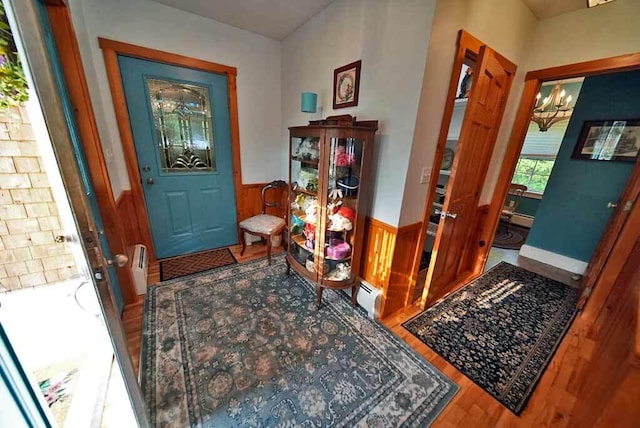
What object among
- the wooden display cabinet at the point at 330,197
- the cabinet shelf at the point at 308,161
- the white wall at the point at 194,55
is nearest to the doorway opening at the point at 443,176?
the wooden display cabinet at the point at 330,197

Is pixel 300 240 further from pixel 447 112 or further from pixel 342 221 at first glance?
pixel 447 112

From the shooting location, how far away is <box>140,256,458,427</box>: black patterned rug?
1188 mm

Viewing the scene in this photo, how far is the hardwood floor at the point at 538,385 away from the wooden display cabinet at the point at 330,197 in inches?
23.9

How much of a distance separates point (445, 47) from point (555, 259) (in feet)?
9.87

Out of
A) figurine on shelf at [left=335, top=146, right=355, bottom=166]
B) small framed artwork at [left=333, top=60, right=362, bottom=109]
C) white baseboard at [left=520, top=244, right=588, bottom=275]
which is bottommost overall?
white baseboard at [left=520, top=244, right=588, bottom=275]

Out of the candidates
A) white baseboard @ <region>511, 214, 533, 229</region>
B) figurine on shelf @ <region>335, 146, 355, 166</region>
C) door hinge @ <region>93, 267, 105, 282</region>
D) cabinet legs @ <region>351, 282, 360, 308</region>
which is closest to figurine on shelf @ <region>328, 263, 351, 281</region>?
cabinet legs @ <region>351, 282, 360, 308</region>

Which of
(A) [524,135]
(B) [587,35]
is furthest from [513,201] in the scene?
(B) [587,35]

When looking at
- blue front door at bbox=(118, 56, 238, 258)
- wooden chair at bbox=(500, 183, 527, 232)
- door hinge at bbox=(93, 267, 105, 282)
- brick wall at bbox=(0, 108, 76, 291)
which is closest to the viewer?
door hinge at bbox=(93, 267, 105, 282)

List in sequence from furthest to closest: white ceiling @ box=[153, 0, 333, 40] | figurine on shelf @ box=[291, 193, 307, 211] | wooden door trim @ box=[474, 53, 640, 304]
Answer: figurine on shelf @ box=[291, 193, 307, 211]
white ceiling @ box=[153, 0, 333, 40]
wooden door trim @ box=[474, 53, 640, 304]

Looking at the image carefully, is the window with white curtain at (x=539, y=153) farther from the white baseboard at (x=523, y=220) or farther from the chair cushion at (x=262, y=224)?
the chair cushion at (x=262, y=224)

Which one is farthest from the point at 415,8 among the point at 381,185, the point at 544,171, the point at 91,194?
the point at 544,171

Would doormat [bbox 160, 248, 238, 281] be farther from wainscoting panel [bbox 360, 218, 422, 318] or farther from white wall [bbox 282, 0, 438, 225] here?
white wall [bbox 282, 0, 438, 225]

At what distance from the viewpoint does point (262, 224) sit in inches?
101

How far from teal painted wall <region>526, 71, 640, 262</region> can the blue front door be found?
389 centimetres
